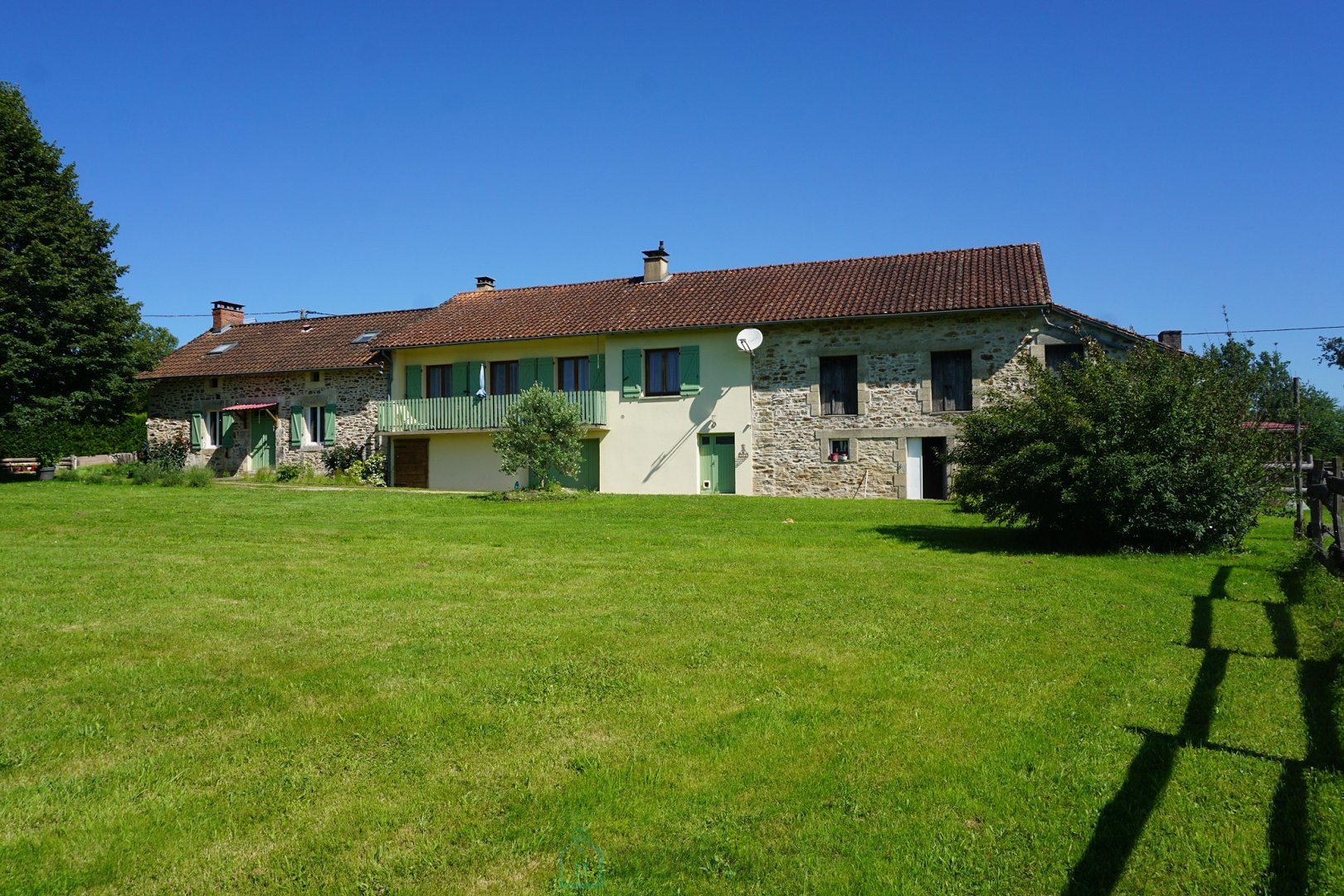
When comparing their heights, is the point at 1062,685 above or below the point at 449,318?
below

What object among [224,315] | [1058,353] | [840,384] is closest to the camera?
[1058,353]

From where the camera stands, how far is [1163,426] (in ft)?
35.8

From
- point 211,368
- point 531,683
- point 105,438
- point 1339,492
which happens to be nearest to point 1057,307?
point 1339,492

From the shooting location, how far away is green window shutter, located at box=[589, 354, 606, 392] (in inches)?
957

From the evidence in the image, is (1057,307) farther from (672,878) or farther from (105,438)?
(105,438)

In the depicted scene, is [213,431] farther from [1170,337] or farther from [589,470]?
[1170,337]

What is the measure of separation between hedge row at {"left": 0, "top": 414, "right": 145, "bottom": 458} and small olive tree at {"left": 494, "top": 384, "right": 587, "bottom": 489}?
51.5 feet

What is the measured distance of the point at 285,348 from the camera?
28750 mm

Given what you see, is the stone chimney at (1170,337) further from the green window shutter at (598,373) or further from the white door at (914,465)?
the green window shutter at (598,373)

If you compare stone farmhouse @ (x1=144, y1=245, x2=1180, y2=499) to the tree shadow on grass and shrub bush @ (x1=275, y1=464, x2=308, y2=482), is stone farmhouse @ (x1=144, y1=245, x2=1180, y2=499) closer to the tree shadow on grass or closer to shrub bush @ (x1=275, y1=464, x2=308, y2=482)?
shrub bush @ (x1=275, y1=464, x2=308, y2=482)

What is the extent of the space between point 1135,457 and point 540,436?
11440 millimetres

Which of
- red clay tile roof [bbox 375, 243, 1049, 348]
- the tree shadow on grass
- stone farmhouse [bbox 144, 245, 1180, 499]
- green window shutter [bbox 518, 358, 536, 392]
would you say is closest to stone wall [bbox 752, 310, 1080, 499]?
stone farmhouse [bbox 144, 245, 1180, 499]

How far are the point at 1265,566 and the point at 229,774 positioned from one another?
10.1m

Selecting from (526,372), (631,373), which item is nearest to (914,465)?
(631,373)
